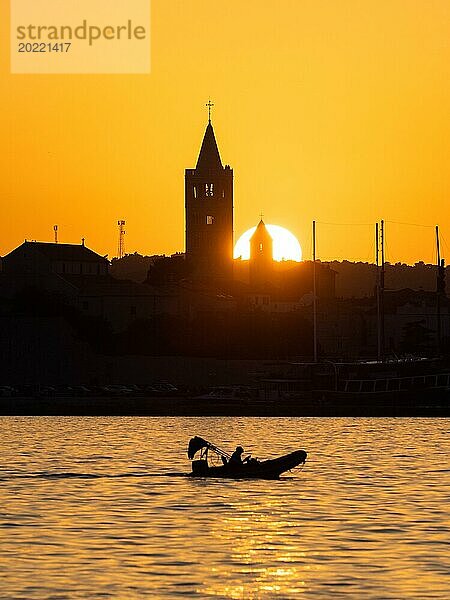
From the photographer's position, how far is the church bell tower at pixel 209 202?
194 meters

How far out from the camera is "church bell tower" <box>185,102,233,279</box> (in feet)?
637

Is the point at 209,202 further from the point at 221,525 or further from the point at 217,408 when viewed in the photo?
the point at 221,525

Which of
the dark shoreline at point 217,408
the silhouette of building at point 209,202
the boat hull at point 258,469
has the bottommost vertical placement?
the boat hull at point 258,469

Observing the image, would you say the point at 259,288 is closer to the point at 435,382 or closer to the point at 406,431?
the point at 435,382

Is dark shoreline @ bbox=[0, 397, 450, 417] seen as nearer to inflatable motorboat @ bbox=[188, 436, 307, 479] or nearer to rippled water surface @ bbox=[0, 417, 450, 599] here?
rippled water surface @ bbox=[0, 417, 450, 599]

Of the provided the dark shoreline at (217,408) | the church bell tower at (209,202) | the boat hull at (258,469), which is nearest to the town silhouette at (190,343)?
the dark shoreline at (217,408)

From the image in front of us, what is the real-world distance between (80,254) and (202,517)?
123 m

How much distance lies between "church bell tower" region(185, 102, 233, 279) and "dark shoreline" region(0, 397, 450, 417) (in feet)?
278

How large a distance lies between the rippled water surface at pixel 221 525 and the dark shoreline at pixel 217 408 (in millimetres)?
32191

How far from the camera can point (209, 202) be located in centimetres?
19675

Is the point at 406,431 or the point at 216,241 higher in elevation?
the point at 216,241

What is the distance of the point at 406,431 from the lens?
87.2 m

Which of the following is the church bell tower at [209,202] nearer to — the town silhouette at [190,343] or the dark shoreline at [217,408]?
the town silhouette at [190,343]

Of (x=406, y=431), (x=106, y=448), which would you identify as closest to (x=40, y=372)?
(x=406, y=431)
